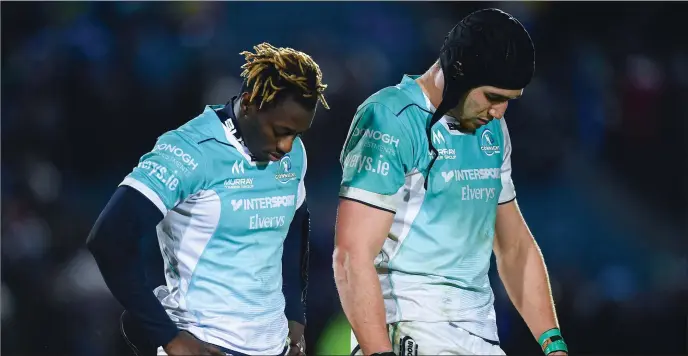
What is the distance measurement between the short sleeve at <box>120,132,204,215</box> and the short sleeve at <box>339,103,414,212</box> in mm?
487

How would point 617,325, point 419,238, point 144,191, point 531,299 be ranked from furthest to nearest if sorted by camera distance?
point 617,325
point 531,299
point 419,238
point 144,191

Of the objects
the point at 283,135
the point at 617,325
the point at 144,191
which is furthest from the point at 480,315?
the point at 617,325

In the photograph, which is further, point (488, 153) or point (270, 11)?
point (270, 11)

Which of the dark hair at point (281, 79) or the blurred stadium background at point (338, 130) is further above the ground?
the dark hair at point (281, 79)

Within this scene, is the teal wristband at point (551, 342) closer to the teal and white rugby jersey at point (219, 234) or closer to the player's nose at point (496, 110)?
the player's nose at point (496, 110)

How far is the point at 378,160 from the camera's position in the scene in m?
3.44

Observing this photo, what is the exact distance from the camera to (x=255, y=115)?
11.3 feet

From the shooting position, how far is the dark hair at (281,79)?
11.2ft

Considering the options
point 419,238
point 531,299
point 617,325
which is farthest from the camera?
point 617,325

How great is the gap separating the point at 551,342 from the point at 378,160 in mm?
1005

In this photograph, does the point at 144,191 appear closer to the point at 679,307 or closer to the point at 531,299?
the point at 531,299

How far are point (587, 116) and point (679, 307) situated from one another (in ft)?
4.52

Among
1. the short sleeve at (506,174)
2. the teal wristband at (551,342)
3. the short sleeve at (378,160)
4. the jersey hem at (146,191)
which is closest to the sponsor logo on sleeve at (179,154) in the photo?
the jersey hem at (146,191)

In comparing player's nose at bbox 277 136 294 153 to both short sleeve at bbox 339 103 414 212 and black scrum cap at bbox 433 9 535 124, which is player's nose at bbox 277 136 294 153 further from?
black scrum cap at bbox 433 9 535 124
